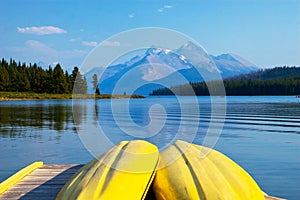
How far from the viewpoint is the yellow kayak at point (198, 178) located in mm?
3279

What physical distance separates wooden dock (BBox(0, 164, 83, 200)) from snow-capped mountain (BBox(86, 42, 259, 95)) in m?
1.64

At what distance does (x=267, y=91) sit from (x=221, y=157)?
317ft

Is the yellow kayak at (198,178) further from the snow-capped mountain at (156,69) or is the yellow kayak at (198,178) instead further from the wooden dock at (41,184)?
the wooden dock at (41,184)

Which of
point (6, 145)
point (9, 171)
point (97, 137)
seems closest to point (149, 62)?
point (97, 137)

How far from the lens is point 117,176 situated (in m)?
3.31

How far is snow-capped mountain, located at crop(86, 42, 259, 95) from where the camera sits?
3846 mm

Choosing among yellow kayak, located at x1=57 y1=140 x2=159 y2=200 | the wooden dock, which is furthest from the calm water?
the wooden dock

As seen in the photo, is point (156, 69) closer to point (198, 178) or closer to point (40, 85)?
point (198, 178)

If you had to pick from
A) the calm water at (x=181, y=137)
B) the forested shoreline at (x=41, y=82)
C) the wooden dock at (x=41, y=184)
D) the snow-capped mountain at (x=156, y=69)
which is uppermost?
the forested shoreline at (x=41, y=82)

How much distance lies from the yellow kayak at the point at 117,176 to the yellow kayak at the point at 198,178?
0.46 ft

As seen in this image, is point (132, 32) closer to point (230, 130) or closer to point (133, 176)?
point (133, 176)

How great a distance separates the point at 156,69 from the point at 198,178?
1342 millimetres

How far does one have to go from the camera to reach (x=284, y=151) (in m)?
12.6

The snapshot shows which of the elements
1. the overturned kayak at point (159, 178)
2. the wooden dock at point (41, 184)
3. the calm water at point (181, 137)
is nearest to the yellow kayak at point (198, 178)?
the overturned kayak at point (159, 178)
